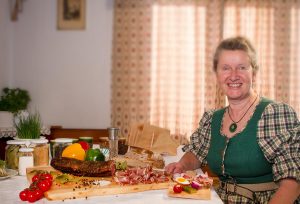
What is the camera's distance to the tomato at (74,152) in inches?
75.2

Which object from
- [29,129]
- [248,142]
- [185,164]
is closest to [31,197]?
[29,129]

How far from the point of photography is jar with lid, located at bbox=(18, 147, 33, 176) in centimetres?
181

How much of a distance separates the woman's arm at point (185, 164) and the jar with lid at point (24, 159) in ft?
2.15

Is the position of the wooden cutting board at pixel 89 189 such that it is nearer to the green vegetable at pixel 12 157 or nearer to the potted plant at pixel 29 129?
the green vegetable at pixel 12 157

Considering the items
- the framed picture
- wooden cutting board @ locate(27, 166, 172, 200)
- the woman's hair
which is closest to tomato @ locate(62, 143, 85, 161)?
wooden cutting board @ locate(27, 166, 172, 200)

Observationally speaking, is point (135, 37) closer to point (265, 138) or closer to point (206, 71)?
point (206, 71)

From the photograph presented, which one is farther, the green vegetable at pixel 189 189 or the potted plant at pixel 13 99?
the potted plant at pixel 13 99

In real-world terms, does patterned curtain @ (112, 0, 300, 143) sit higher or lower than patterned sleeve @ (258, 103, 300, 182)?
higher

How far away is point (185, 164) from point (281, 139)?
0.53 metres

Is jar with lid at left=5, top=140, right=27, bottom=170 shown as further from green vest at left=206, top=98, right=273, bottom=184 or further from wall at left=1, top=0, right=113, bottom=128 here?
wall at left=1, top=0, right=113, bottom=128

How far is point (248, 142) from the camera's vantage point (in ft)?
6.25

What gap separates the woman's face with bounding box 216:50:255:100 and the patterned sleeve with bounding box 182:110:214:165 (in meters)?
0.24

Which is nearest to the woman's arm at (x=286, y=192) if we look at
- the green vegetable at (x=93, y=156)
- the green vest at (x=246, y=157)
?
the green vest at (x=246, y=157)

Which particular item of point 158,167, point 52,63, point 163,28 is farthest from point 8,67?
point 158,167
